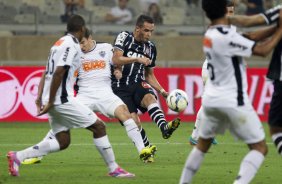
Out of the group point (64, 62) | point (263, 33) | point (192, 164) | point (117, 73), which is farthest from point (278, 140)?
point (117, 73)

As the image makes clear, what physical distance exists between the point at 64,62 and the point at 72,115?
72 cm

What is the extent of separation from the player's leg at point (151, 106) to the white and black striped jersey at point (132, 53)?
21 cm

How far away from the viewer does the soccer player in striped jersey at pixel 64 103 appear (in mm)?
9797

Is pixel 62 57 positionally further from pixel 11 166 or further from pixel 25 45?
pixel 25 45

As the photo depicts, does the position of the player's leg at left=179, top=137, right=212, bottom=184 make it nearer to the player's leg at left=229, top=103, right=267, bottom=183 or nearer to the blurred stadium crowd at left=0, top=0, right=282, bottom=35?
the player's leg at left=229, top=103, right=267, bottom=183

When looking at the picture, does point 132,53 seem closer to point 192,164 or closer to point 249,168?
point 192,164

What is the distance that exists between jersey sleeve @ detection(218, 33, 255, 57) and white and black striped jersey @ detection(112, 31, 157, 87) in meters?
4.92

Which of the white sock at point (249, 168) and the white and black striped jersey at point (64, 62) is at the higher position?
the white and black striped jersey at point (64, 62)

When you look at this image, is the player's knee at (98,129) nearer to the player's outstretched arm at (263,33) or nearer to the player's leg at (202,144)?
the player's leg at (202,144)

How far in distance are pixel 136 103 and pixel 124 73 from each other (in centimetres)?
56

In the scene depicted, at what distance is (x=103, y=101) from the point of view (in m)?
12.4

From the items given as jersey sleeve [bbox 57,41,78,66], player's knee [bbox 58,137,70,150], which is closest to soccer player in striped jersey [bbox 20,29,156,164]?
player's knee [bbox 58,137,70,150]

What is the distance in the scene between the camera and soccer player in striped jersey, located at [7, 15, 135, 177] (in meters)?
9.80

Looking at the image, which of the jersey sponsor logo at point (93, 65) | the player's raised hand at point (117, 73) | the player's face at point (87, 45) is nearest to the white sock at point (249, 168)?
the player's raised hand at point (117, 73)
